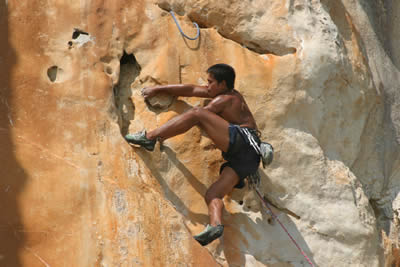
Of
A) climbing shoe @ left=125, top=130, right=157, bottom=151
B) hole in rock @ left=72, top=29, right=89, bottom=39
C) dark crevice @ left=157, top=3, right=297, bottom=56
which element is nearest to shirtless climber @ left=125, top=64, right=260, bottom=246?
climbing shoe @ left=125, top=130, right=157, bottom=151

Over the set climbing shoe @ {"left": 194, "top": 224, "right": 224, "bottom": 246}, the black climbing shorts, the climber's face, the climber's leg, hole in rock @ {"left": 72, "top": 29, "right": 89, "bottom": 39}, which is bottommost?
climbing shoe @ {"left": 194, "top": 224, "right": 224, "bottom": 246}

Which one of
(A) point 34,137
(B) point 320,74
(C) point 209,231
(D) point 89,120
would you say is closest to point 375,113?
(B) point 320,74

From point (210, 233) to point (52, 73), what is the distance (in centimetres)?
193

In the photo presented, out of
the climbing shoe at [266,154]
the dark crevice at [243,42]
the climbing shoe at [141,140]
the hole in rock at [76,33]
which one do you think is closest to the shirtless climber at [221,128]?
the climbing shoe at [141,140]

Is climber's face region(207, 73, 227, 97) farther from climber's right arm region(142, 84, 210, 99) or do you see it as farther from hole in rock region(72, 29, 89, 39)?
hole in rock region(72, 29, 89, 39)

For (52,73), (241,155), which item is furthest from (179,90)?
(52,73)

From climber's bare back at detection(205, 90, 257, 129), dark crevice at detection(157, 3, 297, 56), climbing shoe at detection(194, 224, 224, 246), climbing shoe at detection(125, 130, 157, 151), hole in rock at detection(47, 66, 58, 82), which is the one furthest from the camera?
dark crevice at detection(157, 3, 297, 56)

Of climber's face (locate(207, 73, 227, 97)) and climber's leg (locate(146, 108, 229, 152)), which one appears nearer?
climber's leg (locate(146, 108, 229, 152))

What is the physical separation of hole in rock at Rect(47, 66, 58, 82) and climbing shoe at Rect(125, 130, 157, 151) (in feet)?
2.69

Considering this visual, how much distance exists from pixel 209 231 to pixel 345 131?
2383 millimetres

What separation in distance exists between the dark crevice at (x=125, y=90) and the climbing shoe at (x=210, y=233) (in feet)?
3.74

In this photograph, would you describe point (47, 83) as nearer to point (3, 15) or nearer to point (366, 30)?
point (3, 15)

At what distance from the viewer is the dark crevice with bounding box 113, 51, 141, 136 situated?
18.4ft

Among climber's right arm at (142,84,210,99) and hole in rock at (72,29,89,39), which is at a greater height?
hole in rock at (72,29,89,39)
